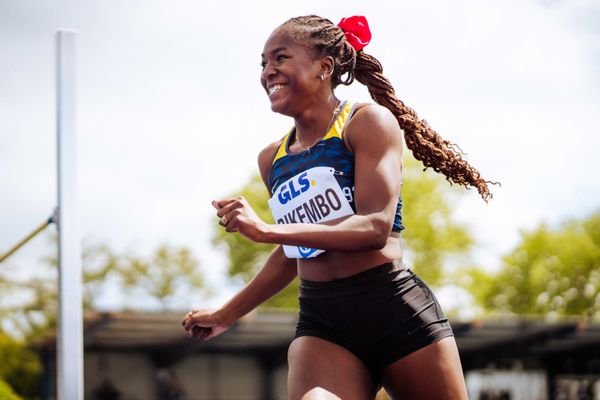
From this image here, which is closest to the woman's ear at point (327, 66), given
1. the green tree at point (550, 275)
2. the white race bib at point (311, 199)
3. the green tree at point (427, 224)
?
the white race bib at point (311, 199)

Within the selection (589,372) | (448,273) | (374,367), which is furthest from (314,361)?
(448,273)

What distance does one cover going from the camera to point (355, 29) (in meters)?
3.29

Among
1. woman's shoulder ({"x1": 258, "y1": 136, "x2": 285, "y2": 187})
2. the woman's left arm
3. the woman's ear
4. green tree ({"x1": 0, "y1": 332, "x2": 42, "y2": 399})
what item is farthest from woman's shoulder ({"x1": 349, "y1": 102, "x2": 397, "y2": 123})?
green tree ({"x1": 0, "y1": 332, "x2": 42, "y2": 399})

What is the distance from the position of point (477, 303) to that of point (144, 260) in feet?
45.1

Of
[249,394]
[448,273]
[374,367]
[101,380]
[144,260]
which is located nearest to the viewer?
[374,367]

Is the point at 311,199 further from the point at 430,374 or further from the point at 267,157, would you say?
the point at 430,374

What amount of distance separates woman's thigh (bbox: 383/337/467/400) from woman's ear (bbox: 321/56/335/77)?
37.8 inches

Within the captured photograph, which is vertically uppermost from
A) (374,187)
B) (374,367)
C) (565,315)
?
(565,315)

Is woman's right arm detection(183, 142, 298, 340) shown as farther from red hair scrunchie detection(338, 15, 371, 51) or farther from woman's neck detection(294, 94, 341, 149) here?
red hair scrunchie detection(338, 15, 371, 51)

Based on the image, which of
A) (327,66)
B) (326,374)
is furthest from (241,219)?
(327,66)

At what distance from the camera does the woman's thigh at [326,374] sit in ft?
9.71

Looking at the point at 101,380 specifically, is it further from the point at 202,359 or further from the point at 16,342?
the point at 16,342

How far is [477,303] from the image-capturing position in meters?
37.6

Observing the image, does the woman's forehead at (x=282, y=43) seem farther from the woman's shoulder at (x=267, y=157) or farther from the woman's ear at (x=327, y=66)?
the woman's shoulder at (x=267, y=157)
